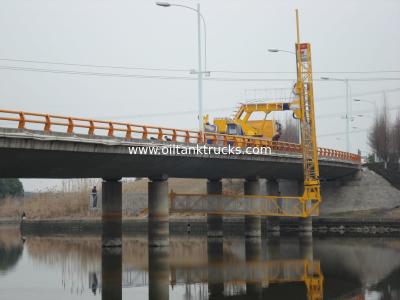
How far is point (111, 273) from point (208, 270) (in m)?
6.23

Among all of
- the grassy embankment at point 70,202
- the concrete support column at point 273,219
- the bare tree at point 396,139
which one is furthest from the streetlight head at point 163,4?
the bare tree at point 396,139

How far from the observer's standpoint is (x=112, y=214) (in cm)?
6272

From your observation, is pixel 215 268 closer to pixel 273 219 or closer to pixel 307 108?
pixel 307 108

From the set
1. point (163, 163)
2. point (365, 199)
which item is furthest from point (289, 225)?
point (163, 163)

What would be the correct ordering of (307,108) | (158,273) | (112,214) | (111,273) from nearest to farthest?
(158,273) < (111,273) < (112,214) < (307,108)

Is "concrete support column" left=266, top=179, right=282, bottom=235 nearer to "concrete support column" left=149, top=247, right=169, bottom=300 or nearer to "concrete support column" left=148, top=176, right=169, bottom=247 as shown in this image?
"concrete support column" left=148, top=176, right=169, bottom=247

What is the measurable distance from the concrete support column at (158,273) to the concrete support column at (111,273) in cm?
180

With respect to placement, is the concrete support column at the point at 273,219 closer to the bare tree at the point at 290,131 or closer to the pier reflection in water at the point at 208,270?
the pier reflection in water at the point at 208,270

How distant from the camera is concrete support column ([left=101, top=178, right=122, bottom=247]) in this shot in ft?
206

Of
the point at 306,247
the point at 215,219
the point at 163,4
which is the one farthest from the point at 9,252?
the point at 163,4

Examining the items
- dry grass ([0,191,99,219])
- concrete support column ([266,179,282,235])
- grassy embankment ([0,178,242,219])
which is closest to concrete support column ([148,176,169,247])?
concrete support column ([266,179,282,235])

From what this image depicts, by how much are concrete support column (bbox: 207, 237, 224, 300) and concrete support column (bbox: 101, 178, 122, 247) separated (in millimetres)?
8326

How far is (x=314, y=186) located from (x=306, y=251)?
42.6ft

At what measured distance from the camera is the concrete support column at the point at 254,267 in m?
35.8
